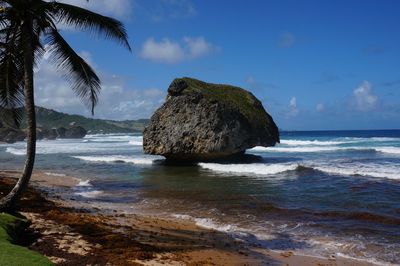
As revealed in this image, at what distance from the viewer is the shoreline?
8297 millimetres

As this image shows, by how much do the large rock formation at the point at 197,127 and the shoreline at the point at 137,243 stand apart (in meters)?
15.5

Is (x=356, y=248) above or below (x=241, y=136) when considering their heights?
below

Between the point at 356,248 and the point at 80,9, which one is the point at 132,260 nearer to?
the point at 356,248

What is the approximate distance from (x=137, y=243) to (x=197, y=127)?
19.6 metres

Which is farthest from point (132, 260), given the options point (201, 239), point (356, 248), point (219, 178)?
point (219, 178)

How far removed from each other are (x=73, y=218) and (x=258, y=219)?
5489 millimetres

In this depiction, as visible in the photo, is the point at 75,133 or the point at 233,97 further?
the point at 75,133

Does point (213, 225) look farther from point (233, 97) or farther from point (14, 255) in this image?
point (233, 97)

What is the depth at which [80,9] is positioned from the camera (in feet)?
36.4

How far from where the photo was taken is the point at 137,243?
9.54 m

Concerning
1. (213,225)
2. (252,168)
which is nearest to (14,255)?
(213,225)

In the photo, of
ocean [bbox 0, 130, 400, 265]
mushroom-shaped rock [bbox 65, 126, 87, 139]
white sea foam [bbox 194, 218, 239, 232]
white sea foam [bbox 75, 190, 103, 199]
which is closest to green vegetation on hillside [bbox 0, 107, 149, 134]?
mushroom-shaped rock [bbox 65, 126, 87, 139]

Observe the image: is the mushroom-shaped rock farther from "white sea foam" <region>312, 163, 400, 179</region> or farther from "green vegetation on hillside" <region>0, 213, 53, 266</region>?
"green vegetation on hillside" <region>0, 213, 53, 266</region>

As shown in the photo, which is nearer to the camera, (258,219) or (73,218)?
(73,218)
